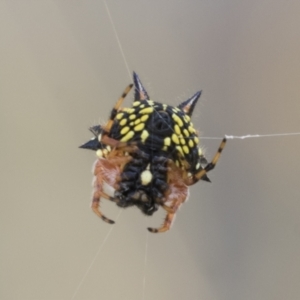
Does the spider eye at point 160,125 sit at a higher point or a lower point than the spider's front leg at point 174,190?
higher

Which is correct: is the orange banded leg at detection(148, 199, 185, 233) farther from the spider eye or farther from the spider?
the spider eye

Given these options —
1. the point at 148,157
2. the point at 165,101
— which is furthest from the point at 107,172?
the point at 165,101

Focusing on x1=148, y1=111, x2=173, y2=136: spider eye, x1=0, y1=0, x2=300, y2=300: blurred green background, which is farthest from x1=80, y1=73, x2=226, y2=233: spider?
x1=0, y1=0, x2=300, y2=300: blurred green background

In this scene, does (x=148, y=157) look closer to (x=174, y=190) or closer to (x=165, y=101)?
(x=174, y=190)

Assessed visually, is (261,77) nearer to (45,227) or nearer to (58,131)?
(58,131)

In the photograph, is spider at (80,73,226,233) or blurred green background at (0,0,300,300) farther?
blurred green background at (0,0,300,300)

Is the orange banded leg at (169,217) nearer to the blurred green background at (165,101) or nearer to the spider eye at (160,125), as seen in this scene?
the spider eye at (160,125)

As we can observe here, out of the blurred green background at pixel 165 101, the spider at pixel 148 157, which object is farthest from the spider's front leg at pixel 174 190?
the blurred green background at pixel 165 101
